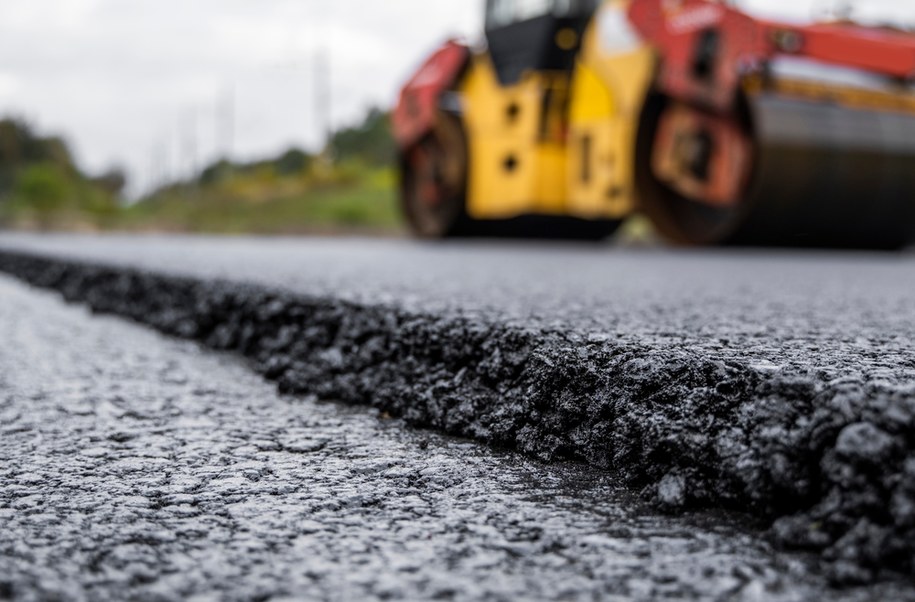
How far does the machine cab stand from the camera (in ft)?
22.9

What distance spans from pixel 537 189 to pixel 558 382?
227 inches

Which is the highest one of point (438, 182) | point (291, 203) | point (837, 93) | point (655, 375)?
point (291, 203)

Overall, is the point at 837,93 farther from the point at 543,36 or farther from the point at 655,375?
the point at 655,375

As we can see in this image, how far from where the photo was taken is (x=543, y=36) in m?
6.98

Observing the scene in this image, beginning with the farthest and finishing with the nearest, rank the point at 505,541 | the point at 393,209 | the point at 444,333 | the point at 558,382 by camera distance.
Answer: the point at 393,209, the point at 444,333, the point at 558,382, the point at 505,541

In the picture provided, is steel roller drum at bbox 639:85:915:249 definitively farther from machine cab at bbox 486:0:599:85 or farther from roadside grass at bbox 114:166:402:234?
roadside grass at bbox 114:166:402:234

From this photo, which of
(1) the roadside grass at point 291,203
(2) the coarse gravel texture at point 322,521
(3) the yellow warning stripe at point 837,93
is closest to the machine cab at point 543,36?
(3) the yellow warning stripe at point 837,93

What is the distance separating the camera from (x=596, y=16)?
655cm

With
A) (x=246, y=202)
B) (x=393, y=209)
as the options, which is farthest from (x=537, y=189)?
(x=246, y=202)

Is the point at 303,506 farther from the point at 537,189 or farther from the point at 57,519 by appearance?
the point at 537,189

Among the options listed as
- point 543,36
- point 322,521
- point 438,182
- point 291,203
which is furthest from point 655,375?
point 291,203

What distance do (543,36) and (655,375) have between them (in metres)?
6.22

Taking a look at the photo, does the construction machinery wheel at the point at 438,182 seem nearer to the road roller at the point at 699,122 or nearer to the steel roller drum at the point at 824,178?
the road roller at the point at 699,122

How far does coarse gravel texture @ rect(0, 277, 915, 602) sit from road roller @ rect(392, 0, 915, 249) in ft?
13.5
